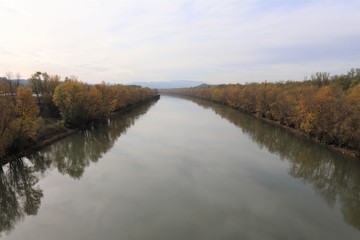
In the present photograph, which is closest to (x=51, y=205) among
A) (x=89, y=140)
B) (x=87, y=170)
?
(x=87, y=170)

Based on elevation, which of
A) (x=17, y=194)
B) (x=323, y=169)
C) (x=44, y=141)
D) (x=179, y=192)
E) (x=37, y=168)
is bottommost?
(x=323, y=169)

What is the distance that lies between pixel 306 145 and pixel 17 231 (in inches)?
1254

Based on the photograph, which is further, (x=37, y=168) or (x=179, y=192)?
(x=37, y=168)

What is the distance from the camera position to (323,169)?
26688 mm

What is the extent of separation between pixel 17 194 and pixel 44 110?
30729 mm

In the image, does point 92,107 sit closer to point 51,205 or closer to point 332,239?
point 51,205

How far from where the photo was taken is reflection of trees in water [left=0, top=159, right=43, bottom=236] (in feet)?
55.5

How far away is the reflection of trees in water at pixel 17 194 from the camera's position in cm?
1691

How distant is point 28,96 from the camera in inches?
1297

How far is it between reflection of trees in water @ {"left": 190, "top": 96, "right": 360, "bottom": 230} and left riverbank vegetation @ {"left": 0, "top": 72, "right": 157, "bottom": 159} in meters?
25.6

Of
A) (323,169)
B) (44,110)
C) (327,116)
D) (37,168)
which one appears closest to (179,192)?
(37,168)

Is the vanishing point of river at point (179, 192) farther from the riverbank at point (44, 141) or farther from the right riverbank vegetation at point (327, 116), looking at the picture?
the right riverbank vegetation at point (327, 116)

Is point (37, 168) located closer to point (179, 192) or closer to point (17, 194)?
point (17, 194)

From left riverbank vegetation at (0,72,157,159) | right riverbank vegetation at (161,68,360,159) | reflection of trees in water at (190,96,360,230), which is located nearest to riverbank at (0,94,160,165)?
left riverbank vegetation at (0,72,157,159)
